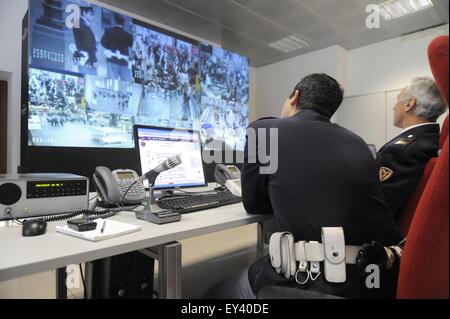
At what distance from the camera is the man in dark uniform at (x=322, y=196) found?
2.96 feet

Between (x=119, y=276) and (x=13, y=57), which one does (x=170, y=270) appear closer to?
(x=119, y=276)

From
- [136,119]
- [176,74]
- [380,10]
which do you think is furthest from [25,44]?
[380,10]

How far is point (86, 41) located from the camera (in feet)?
10.3

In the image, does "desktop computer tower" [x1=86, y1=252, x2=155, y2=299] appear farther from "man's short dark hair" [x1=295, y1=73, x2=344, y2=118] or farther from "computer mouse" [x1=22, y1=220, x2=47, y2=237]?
"man's short dark hair" [x1=295, y1=73, x2=344, y2=118]

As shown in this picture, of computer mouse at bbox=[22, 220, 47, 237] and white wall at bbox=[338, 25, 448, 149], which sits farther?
white wall at bbox=[338, 25, 448, 149]

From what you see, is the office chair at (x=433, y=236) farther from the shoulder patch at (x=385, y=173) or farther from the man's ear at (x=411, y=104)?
the man's ear at (x=411, y=104)

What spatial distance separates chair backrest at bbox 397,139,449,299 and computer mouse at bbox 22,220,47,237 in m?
0.94

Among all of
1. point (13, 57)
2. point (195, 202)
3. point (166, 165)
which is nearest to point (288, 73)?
point (13, 57)

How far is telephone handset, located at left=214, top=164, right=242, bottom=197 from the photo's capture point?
1.43 meters

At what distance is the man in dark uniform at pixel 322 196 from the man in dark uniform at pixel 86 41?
9.27ft

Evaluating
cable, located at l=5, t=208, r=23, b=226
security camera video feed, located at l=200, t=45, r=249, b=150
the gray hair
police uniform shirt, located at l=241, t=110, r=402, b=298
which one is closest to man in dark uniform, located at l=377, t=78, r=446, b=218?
the gray hair

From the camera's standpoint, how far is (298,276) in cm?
91
